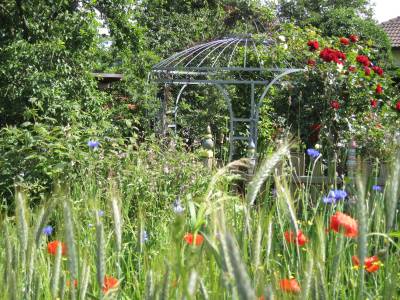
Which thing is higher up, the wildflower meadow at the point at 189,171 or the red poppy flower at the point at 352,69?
the red poppy flower at the point at 352,69

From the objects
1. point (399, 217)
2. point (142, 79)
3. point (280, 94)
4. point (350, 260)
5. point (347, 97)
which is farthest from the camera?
point (142, 79)

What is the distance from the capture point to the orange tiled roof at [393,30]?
2398cm

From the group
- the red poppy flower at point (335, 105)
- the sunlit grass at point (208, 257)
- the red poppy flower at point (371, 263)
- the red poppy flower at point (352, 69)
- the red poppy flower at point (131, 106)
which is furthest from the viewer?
the red poppy flower at point (131, 106)

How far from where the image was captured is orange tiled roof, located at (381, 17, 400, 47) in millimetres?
23980

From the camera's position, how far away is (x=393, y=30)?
Result: 987 inches

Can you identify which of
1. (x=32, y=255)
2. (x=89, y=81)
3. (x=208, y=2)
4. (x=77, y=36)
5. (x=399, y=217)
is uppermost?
(x=208, y=2)

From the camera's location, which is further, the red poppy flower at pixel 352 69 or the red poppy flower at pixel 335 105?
the red poppy flower at pixel 352 69

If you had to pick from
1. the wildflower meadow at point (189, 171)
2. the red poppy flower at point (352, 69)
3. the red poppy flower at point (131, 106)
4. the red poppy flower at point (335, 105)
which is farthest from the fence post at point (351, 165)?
the red poppy flower at point (131, 106)

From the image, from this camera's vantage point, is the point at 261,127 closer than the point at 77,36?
No

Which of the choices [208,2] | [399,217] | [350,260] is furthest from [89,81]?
[208,2]

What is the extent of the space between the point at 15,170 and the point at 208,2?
1066 centimetres

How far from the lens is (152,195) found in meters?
3.55

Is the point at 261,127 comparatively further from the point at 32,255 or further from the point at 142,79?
the point at 32,255

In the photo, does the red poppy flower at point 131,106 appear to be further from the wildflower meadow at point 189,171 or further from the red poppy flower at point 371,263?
the red poppy flower at point 371,263
